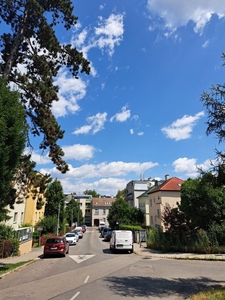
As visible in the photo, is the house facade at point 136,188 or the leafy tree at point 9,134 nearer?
the leafy tree at point 9,134

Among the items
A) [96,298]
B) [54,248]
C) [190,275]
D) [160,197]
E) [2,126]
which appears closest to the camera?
[96,298]

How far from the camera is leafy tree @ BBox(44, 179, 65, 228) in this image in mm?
52469

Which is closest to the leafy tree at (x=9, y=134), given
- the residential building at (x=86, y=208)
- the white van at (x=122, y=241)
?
the white van at (x=122, y=241)

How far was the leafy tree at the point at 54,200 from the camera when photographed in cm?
5247

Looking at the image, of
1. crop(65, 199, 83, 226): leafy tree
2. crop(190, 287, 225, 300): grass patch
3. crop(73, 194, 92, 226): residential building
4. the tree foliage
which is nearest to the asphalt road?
crop(190, 287, 225, 300): grass patch

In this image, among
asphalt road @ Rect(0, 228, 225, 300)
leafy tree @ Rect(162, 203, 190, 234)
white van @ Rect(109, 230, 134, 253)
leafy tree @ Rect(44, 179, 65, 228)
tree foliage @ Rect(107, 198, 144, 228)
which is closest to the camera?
asphalt road @ Rect(0, 228, 225, 300)

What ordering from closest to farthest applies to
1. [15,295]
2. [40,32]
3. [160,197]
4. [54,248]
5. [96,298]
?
[96,298]
[15,295]
[40,32]
[54,248]
[160,197]

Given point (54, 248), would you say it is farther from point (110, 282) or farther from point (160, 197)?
point (160, 197)

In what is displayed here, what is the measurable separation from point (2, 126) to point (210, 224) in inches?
750

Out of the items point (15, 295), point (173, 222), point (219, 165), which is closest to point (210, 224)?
point (173, 222)

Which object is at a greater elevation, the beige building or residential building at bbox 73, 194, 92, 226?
residential building at bbox 73, 194, 92, 226

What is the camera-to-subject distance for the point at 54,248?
21.6 meters

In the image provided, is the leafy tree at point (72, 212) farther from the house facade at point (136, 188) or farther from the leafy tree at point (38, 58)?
the leafy tree at point (38, 58)

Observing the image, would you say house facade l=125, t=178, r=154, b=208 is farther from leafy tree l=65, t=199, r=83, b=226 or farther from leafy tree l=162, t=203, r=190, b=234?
leafy tree l=162, t=203, r=190, b=234
